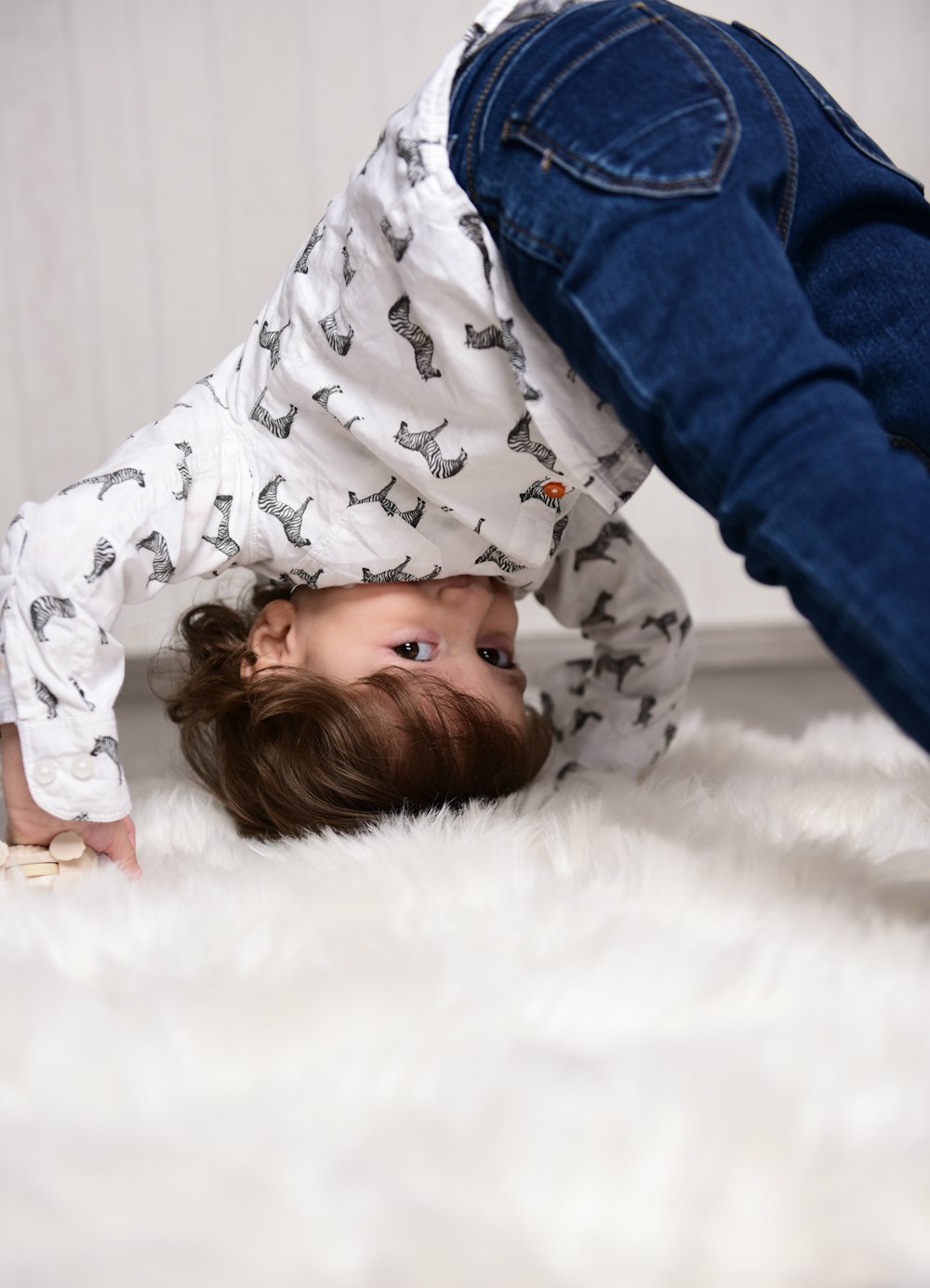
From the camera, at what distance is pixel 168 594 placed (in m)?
1.85

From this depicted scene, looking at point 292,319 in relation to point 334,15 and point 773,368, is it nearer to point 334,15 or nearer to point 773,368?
point 773,368

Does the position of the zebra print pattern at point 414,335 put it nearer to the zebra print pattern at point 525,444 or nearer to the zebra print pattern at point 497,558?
the zebra print pattern at point 525,444

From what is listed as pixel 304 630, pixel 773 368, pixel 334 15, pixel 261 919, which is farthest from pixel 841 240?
pixel 334 15

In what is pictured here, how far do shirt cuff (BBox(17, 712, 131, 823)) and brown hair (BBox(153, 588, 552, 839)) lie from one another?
17 centimetres

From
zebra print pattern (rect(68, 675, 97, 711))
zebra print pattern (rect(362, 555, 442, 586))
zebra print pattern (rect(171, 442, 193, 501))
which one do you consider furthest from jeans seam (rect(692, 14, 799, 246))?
zebra print pattern (rect(68, 675, 97, 711))

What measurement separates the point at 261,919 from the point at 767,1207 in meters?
0.36

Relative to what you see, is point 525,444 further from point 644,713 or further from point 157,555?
point 644,713

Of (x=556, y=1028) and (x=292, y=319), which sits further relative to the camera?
(x=292, y=319)

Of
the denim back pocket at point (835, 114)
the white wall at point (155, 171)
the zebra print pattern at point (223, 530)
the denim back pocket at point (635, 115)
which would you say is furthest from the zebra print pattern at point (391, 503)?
the white wall at point (155, 171)

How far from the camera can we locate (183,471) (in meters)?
1.01

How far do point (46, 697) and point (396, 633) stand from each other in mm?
308

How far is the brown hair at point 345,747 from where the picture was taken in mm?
1025

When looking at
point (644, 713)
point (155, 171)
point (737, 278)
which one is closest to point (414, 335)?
point (737, 278)

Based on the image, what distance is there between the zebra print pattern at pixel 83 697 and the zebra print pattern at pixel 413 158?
449mm
